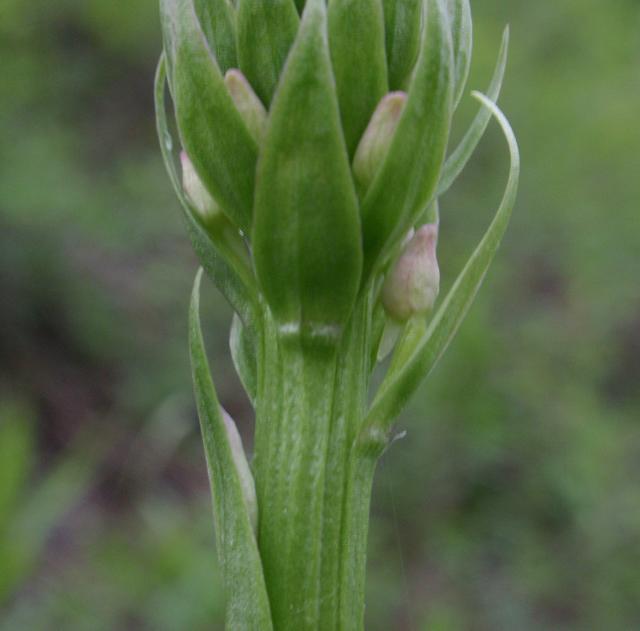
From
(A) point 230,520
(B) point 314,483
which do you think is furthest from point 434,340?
(A) point 230,520

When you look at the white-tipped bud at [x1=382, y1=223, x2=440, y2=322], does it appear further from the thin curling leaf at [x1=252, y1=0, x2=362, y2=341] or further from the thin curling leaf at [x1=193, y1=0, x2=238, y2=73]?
the thin curling leaf at [x1=193, y1=0, x2=238, y2=73]

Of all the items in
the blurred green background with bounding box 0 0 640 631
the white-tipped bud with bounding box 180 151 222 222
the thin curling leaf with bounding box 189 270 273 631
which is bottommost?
the blurred green background with bounding box 0 0 640 631

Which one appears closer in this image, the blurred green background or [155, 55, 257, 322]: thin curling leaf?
[155, 55, 257, 322]: thin curling leaf

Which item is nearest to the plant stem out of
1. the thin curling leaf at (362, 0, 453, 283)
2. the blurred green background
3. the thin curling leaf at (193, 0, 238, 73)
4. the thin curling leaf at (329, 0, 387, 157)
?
the thin curling leaf at (362, 0, 453, 283)

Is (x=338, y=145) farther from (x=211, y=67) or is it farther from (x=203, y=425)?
(x=203, y=425)

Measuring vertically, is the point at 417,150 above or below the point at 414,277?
above

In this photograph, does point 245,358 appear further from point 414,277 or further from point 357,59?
point 357,59

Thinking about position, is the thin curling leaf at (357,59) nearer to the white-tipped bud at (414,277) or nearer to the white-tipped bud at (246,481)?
the white-tipped bud at (414,277)

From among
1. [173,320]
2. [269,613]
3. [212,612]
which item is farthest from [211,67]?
[173,320]
